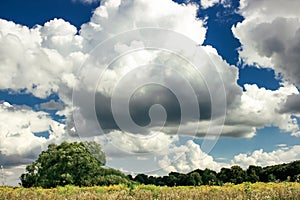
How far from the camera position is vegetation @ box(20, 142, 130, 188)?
57.9 metres

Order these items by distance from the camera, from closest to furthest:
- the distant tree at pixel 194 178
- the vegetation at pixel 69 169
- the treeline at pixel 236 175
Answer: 1. the vegetation at pixel 69 169
2. the treeline at pixel 236 175
3. the distant tree at pixel 194 178

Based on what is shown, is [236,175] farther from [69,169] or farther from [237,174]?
[69,169]

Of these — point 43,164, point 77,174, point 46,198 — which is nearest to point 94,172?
point 77,174

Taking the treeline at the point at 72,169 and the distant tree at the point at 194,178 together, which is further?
the distant tree at the point at 194,178

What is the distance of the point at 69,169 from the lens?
59000 mm

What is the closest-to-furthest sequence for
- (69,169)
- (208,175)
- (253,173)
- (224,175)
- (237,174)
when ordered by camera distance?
(69,169) < (253,173) < (237,174) < (224,175) < (208,175)

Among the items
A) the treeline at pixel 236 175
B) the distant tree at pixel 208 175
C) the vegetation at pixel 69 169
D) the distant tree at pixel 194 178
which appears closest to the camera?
the vegetation at pixel 69 169

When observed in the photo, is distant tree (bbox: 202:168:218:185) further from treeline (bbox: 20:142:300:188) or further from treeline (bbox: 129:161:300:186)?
treeline (bbox: 20:142:300:188)

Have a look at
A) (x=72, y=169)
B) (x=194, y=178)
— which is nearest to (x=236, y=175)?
(x=194, y=178)

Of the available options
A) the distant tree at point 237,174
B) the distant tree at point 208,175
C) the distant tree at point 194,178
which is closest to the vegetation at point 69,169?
the distant tree at point 194,178

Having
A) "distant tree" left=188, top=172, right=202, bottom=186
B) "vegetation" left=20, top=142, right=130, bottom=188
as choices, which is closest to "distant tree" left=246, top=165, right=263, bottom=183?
"distant tree" left=188, top=172, right=202, bottom=186

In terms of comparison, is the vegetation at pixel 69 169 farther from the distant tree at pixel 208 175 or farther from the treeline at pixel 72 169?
the distant tree at pixel 208 175

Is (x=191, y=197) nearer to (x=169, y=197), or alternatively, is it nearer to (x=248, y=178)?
(x=169, y=197)

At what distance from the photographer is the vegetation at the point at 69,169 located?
2279 inches
